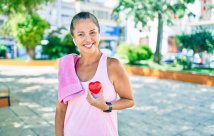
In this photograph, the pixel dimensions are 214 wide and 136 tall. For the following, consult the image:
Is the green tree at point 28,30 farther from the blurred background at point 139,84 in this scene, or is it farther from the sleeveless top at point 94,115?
the sleeveless top at point 94,115

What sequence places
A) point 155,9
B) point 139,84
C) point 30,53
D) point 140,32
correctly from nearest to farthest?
1. point 139,84
2. point 155,9
3. point 140,32
4. point 30,53

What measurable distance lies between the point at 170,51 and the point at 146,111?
2659 centimetres

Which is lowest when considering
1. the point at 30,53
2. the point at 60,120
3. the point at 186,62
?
the point at 186,62

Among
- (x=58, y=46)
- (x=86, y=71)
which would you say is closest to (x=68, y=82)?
(x=86, y=71)

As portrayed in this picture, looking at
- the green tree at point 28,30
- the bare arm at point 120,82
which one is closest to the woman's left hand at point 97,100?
the bare arm at point 120,82

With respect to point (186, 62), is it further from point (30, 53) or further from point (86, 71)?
point (86, 71)

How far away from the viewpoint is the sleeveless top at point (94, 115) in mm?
1636

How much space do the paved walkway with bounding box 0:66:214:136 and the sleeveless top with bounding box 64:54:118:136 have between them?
124 inches

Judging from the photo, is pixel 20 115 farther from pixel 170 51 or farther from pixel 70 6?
pixel 70 6

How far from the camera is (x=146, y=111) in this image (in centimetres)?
644

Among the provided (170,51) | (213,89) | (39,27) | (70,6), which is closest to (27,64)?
(39,27)

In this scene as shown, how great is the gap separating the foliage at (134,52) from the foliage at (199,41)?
4.32 metres

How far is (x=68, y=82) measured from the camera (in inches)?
66.7

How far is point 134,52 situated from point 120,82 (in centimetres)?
1632
